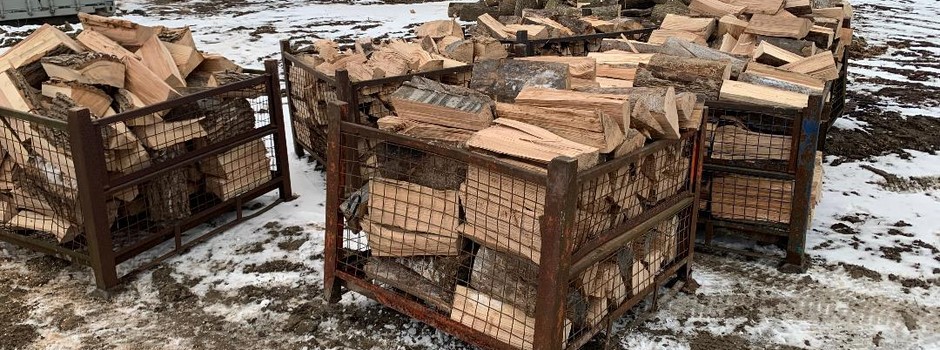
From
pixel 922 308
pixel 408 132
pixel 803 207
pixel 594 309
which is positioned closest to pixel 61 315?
pixel 408 132

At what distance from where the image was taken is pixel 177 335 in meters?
4.04

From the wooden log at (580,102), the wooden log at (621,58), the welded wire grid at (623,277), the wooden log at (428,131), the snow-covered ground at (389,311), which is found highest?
the wooden log at (580,102)

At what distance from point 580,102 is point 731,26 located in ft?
13.2

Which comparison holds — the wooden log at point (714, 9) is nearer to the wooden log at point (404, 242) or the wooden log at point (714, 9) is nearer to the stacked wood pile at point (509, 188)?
the stacked wood pile at point (509, 188)

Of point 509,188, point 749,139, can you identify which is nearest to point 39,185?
point 509,188

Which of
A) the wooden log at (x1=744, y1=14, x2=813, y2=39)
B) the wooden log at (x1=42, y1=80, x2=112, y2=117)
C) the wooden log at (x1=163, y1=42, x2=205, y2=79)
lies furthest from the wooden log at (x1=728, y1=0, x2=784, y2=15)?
the wooden log at (x1=42, y1=80, x2=112, y2=117)

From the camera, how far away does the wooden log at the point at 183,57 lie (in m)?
5.54

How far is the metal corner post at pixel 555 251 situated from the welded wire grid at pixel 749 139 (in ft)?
6.99

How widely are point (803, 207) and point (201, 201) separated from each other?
4.17m

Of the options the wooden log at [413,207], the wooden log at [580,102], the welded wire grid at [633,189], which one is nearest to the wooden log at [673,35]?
the welded wire grid at [633,189]

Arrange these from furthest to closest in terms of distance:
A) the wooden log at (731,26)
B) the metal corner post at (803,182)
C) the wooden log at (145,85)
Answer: the wooden log at (731,26), the wooden log at (145,85), the metal corner post at (803,182)

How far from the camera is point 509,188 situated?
3.43m

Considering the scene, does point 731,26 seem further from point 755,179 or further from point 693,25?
point 755,179

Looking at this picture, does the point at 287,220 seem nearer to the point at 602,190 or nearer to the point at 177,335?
the point at 177,335
